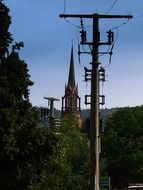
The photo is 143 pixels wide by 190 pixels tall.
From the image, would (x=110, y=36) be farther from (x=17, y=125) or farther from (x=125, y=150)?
(x=125, y=150)

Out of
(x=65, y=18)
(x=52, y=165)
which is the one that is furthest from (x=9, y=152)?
(x=52, y=165)

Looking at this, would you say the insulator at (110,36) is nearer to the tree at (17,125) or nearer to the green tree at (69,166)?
the tree at (17,125)

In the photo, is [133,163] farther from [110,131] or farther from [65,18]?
[65,18]

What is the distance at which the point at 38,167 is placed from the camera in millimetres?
41312

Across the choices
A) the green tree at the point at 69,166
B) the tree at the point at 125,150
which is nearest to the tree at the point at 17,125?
the green tree at the point at 69,166

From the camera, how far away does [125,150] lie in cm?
9500

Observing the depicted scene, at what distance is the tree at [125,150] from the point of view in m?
94.3

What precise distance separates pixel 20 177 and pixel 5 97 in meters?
5.52

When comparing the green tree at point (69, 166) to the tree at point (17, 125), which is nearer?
the tree at point (17, 125)

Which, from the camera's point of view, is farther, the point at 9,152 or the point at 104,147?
the point at 104,147

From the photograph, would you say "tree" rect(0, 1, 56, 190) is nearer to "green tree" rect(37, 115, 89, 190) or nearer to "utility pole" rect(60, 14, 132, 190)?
"green tree" rect(37, 115, 89, 190)

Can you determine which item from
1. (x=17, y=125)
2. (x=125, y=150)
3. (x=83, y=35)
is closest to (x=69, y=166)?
(x=17, y=125)

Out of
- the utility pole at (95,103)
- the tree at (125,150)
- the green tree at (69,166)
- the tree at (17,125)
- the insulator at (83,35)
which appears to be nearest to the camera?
the utility pole at (95,103)

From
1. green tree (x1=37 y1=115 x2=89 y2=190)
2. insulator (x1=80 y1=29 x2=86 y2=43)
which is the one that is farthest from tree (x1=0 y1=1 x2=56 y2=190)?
insulator (x1=80 y1=29 x2=86 y2=43)
